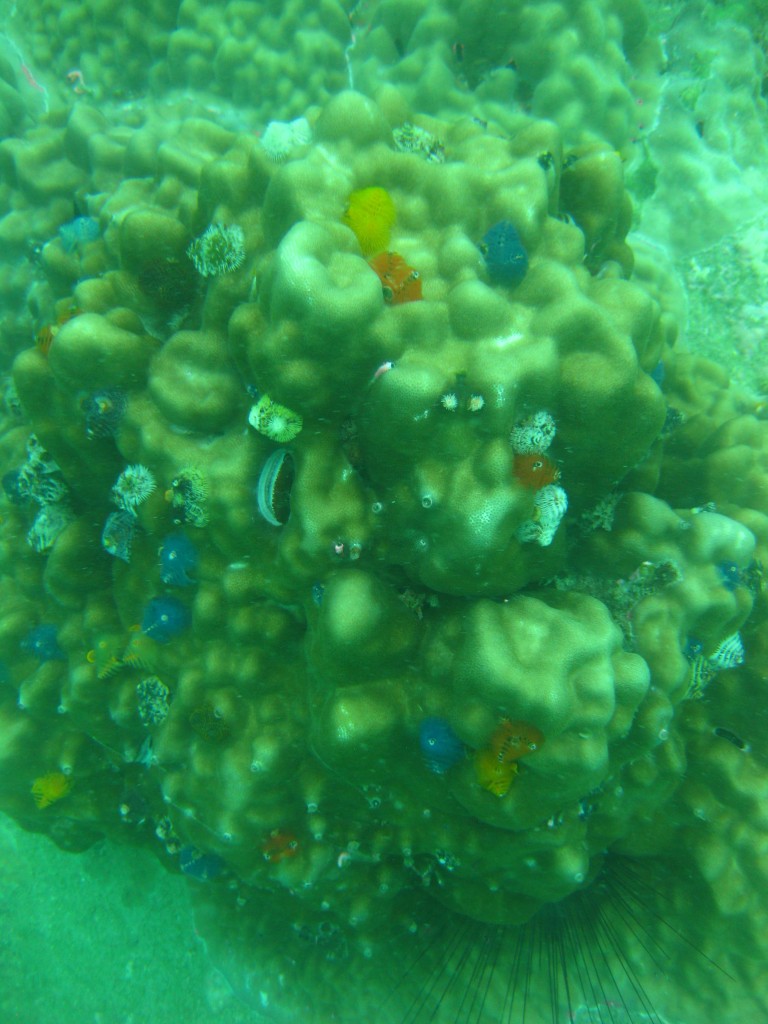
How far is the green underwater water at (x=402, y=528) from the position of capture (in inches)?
112

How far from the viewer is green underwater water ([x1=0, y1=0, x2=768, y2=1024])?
9.37 feet

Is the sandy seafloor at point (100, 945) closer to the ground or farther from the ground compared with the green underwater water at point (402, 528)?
closer to the ground

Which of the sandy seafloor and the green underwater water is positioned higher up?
the green underwater water

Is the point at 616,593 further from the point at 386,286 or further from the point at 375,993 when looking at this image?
the point at 375,993

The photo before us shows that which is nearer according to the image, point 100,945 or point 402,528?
point 402,528

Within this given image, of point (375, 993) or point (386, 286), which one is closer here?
point (386, 286)

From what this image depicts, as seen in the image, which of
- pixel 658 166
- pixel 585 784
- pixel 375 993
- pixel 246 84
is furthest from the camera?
pixel 246 84

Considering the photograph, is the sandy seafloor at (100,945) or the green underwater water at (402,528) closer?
the green underwater water at (402,528)

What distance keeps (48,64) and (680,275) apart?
6.38 metres

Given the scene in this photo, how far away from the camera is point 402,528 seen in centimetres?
299

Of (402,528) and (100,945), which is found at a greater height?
(402,528)

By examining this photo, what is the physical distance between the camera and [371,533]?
3.04 m

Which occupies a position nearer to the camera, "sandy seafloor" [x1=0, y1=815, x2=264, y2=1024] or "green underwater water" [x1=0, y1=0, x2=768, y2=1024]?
"green underwater water" [x1=0, y1=0, x2=768, y2=1024]

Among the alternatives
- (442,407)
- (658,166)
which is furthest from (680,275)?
(442,407)
